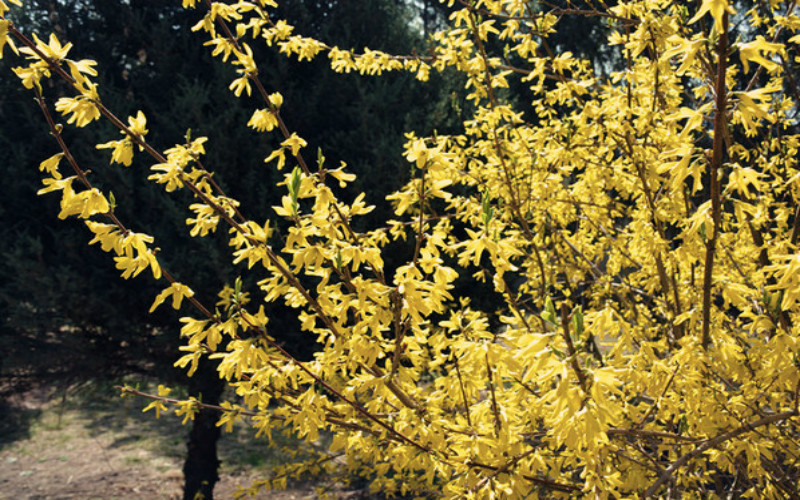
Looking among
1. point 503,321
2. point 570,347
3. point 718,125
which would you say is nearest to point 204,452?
point 503,321

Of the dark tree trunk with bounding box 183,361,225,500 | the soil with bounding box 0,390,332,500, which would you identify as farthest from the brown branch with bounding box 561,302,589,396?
the soil with bounding box 0,390,332,500

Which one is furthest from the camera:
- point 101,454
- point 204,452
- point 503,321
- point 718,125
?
point 101,454

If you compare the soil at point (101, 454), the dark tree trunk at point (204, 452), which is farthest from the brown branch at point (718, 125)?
the soil at point (101, 454)

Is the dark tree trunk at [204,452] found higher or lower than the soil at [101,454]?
higher

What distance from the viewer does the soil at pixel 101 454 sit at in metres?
5.49

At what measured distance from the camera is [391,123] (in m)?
5.01

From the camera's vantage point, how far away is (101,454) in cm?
645

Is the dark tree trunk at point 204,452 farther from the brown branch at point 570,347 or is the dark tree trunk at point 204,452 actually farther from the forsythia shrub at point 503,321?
the brown branch at point 570,347

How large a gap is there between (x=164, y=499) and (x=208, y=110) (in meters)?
3.58

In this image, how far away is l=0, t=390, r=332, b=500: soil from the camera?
5492 millimetres

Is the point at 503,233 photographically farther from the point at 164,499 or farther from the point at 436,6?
the point at 436,6

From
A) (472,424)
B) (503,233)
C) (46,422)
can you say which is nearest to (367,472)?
(472,424)

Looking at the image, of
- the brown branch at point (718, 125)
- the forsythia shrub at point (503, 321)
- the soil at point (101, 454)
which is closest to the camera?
the brown branch at point (718, 125)

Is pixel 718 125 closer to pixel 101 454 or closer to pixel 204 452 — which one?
pixel 204 452
